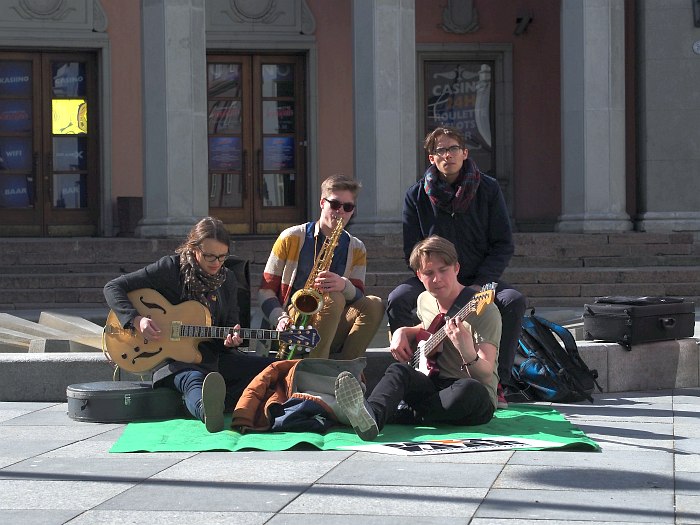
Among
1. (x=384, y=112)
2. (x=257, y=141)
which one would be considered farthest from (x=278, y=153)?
(x=384, y=112)

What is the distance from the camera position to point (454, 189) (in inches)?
322

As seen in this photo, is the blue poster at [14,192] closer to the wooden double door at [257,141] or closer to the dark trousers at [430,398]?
the wooden double door at [257,141]

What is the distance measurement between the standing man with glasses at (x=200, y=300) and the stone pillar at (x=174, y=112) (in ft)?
26.1

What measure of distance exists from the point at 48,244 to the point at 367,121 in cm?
393

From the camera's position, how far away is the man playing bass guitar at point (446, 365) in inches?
273

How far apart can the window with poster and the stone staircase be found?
4330 mm

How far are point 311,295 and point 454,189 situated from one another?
1212 millimetres

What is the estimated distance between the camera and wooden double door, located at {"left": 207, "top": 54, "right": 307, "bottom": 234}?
761 inches

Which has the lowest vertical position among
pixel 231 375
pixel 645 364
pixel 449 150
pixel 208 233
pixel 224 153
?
pixel 645 364

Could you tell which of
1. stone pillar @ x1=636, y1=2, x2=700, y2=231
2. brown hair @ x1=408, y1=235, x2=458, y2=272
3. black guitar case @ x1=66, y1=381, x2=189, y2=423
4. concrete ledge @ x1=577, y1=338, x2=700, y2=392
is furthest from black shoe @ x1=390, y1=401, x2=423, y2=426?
stone pillar @ x1=636, y1=2, x2=700, y2=231

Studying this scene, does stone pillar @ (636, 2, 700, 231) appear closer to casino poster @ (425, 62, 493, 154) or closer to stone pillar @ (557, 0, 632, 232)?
stone pillar @ (557, 0, 632, 232)

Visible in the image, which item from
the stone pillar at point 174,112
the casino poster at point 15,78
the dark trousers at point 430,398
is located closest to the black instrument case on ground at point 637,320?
the dark trousers at point 430,398

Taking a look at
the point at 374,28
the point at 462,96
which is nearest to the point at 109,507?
the point at 374,28

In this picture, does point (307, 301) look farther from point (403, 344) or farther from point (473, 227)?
point (473, 227)
